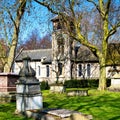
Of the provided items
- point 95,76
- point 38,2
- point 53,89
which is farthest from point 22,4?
point 95,76

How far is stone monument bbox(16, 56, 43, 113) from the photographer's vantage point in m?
12.7

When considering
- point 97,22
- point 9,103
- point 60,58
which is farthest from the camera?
point 60,58

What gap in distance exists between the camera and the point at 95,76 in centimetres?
5012

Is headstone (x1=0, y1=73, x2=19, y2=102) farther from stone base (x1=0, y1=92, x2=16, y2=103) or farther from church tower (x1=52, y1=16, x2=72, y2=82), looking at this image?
church tower (x1=52, y1=16, x2=72, y2=82)

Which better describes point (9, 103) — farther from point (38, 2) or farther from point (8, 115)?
point (38, 2)

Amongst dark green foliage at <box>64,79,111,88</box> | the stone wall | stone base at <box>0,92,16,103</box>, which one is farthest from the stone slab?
dark green foliage at <box>64,79,111,88</box>

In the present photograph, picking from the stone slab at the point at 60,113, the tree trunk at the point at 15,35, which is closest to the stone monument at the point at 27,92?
the stone slab at the point at 60,113

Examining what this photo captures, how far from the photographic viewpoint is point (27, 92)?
1282cm

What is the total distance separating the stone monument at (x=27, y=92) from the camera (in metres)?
12.7

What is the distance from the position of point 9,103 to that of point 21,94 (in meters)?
4.35

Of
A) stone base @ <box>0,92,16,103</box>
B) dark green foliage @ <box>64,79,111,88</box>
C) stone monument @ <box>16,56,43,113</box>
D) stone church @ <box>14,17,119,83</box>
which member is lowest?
dark green foliage @ <box>64,79,111,88</box>

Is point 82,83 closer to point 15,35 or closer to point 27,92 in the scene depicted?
point 15,35

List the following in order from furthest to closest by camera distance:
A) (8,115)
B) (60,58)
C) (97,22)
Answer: (60,58) < (97,22) < (8,115)

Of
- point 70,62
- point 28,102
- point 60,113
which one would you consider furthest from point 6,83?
point 70,62
